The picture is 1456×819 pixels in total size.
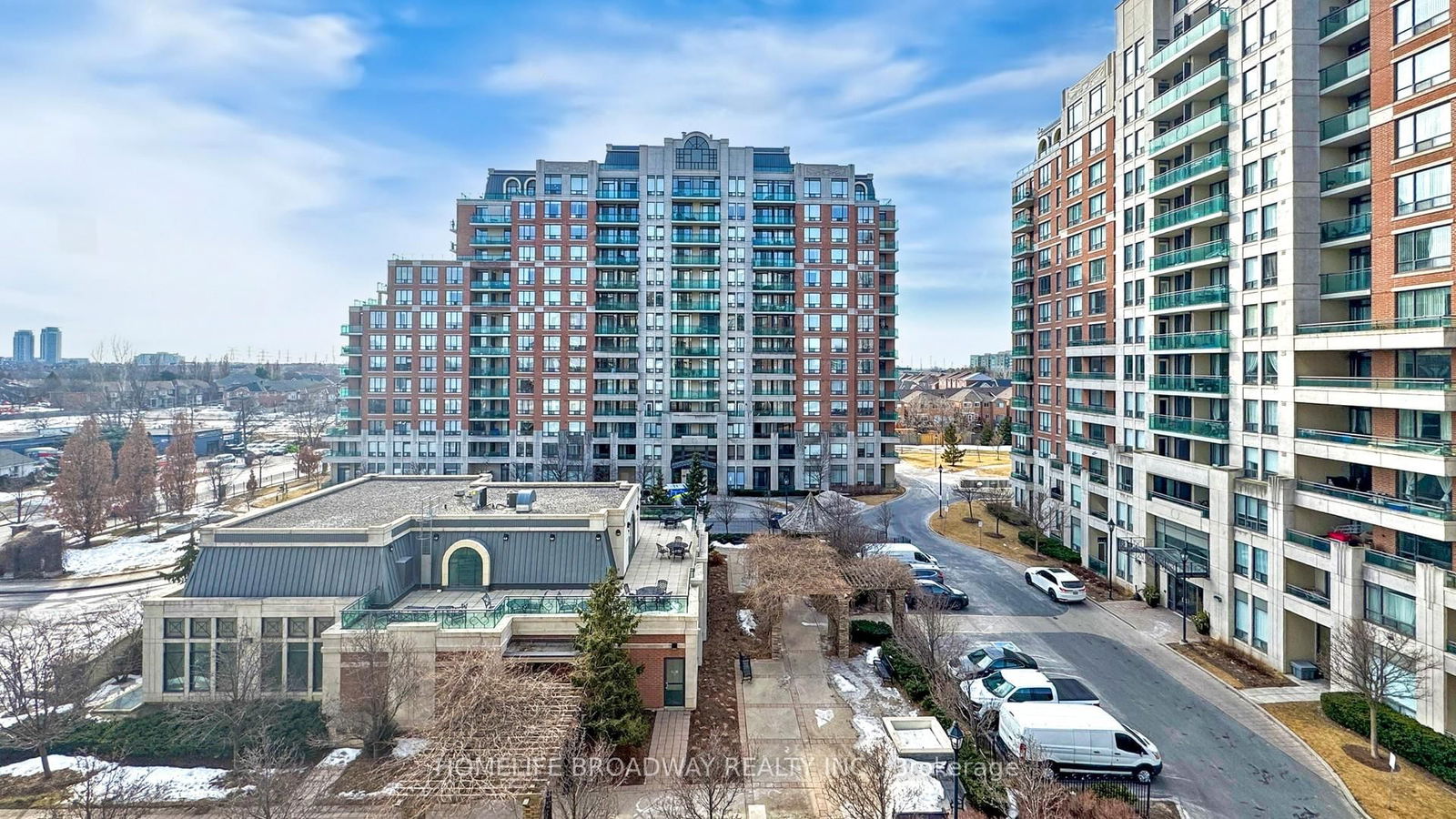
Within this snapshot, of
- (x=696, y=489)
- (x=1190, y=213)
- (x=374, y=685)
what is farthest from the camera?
(x=696, y=489)

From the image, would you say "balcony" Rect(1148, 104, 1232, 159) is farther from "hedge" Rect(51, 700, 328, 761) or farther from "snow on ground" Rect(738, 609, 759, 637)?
"hedge" Rect(51, 700, 328, 761)

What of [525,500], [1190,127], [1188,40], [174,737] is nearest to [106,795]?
[174,737]

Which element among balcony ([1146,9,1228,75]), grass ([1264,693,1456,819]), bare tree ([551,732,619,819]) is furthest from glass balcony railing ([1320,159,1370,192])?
bare tree ([551,732,619,819])

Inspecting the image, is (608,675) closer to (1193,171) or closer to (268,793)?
(268,793)

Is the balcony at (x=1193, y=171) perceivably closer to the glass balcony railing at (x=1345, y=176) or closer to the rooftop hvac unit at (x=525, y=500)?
the glass balcony railing at (x=1345, y=176)

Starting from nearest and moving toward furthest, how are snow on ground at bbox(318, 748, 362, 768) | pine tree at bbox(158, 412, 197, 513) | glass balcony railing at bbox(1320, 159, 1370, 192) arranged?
snow on ground at bbox(318, 748, 362, 768) → glass balcony railing at bbox(1320, 159, 1370, 192) → pine tree at bbox(158, 412, 197, 513)

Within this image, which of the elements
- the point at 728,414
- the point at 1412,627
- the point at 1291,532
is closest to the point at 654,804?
the point at 1412,627

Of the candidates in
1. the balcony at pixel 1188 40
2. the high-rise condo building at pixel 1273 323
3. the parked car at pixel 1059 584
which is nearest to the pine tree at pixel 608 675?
the high-rise condo building at pixel 1273 323
